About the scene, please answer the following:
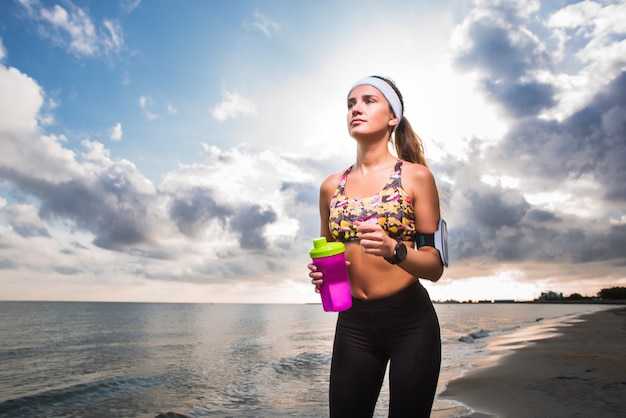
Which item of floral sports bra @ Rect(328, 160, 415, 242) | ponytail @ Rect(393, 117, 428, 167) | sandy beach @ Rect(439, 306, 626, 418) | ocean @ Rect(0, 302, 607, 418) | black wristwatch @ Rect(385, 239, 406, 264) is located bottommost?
ocean @ Rect(0, 302, 607, 418)

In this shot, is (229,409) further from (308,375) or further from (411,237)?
(411,237)

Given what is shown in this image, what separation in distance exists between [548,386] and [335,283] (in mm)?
8762

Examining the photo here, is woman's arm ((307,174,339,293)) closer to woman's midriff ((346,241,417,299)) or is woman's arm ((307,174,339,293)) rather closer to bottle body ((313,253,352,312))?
woman's midriff ((346,241,417,299))

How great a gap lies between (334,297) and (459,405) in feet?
23.2

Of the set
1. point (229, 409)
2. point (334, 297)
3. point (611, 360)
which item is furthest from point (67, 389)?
point (611, 360)

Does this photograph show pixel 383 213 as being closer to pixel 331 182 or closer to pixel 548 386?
pixel 331 182

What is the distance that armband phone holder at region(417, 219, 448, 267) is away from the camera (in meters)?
→ 2.38

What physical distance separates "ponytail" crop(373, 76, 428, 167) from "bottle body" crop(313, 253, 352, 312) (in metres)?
1.00

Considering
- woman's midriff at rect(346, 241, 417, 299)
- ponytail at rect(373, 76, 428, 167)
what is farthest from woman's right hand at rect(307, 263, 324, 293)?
ponytail at rect(373, 76, 428, 167)

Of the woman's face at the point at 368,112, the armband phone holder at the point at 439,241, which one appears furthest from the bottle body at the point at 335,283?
the woman's face at the point at 368,112

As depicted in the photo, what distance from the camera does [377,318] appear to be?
94.6 inches

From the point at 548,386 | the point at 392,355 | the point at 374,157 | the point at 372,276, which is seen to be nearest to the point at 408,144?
the point at 374,157

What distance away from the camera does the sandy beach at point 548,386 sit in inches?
277

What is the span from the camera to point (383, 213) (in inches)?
95.9
